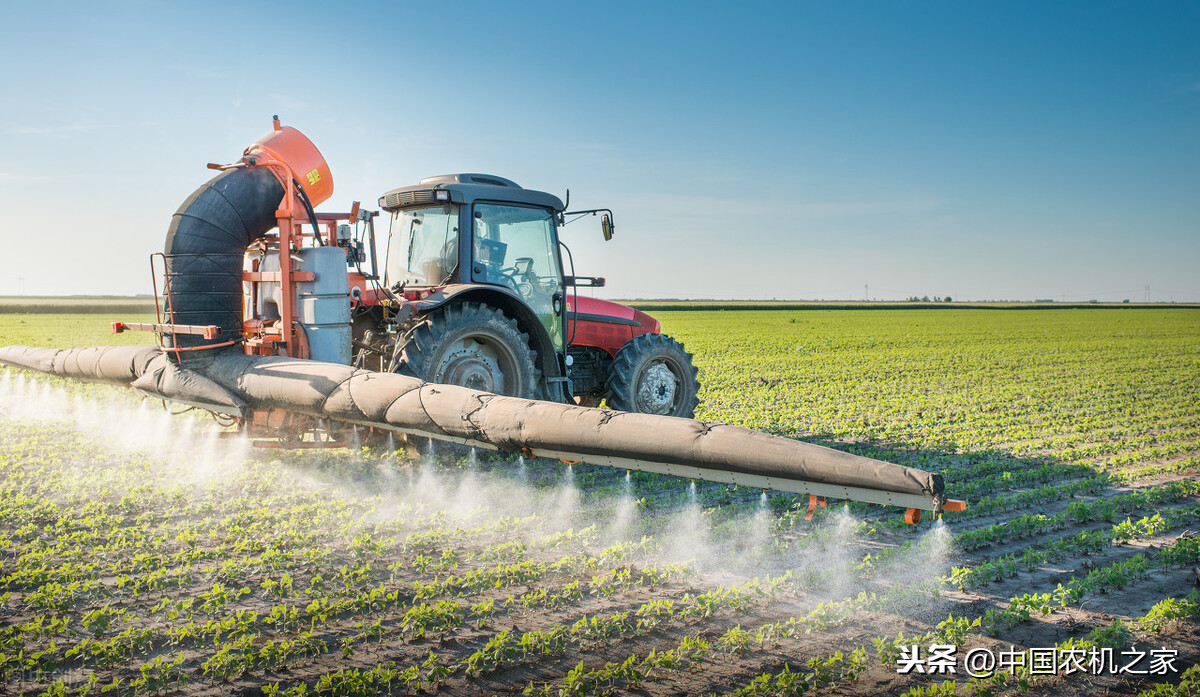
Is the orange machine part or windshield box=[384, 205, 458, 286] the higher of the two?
the orange machine part

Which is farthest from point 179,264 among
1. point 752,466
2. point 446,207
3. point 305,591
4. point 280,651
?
point 752,466

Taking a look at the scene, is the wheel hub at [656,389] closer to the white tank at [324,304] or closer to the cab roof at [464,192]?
the cab roof at [464,192]

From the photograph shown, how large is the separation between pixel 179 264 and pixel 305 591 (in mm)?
3177

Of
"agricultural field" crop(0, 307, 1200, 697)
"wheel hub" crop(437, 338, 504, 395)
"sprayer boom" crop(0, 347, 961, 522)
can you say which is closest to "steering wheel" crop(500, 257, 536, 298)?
"wheel hub" crop(437, 338, 504, 395)

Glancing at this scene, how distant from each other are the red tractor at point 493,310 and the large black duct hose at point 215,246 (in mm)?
849

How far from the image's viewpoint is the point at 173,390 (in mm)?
6465

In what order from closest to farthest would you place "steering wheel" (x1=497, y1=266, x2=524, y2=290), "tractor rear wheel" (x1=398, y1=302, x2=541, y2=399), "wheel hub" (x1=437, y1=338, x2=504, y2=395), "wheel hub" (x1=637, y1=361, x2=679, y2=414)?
"tractor rear wheel" (x1=398, y1=302, x2=541, y2=399) → "wheel hub" (x1=437, y1=338, x2=504, y2=395) → "steering wheel" (x1=497, y1=266, x2=524, y2=290) → "wheel hub" (x1=637, y1=361, x2=679, y2=414)

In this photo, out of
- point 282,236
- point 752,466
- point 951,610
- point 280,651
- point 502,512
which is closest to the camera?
point 280,651

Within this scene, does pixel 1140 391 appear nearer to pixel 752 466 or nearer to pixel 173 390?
pixel 752 466

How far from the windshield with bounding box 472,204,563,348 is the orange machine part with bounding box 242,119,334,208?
4.68ft

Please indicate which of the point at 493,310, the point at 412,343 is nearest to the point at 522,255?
the point at 493,310

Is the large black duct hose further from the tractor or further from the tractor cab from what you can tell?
the tractor cab

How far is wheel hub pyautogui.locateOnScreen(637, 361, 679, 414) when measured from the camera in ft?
29.8

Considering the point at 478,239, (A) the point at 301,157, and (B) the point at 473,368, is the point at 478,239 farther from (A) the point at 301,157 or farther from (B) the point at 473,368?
(A) the point at 301,157
